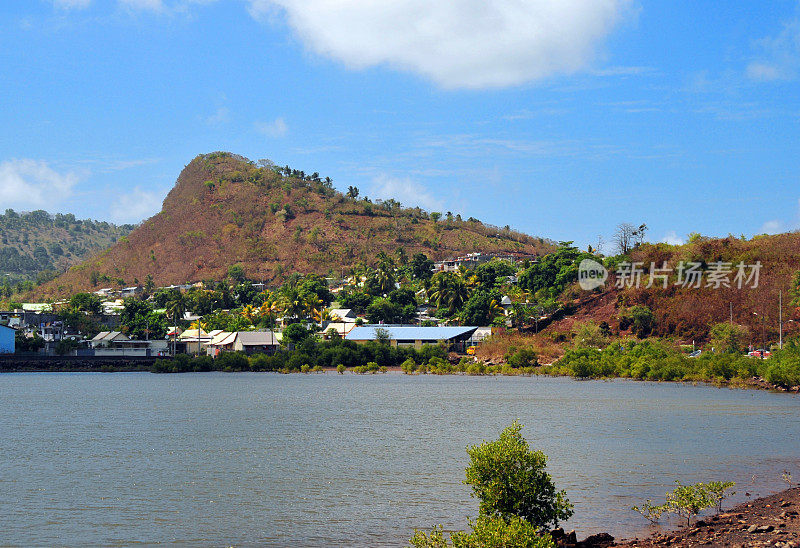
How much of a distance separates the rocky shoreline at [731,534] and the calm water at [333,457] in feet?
7.93

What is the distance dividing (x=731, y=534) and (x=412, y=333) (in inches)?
4307

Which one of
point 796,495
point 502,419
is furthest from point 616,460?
point 502,419

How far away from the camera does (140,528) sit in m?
23.9

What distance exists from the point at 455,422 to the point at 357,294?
382ft

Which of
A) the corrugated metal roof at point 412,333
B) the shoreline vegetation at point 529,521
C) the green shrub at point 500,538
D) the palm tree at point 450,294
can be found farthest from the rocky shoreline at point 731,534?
the palm tree at point 450,294

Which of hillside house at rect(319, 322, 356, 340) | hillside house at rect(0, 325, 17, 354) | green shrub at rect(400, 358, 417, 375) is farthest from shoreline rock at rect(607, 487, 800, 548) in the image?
hillside house at rect(0, 325, 17, 354)

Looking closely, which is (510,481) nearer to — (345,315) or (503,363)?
(503,363)

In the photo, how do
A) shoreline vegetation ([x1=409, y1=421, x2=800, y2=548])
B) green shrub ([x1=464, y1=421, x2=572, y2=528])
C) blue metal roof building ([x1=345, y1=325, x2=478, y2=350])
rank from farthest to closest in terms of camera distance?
blue metal roof building ([x1=345, y1=325, x2=478, y2=350])
green shrub ([x1=464, y1=421, x2=572, y2=528])
shoreline vegetation ([x1=409, y1=421, x2=800, y2=548])

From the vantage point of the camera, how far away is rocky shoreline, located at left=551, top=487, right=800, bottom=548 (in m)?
17.9

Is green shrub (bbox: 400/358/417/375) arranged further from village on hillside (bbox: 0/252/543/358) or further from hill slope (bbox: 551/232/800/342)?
hill slope (bbox: 551/232/800/342)

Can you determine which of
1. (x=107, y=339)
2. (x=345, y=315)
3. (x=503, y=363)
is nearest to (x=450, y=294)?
(x=345, y=315)

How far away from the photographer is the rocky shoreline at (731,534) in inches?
703

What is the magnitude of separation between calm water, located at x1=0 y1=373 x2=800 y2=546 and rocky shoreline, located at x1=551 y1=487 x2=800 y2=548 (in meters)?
2.42

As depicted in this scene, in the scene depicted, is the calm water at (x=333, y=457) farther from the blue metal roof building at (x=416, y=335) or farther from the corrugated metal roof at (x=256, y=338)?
the corrugated metal roof at (x=256, y=338)
